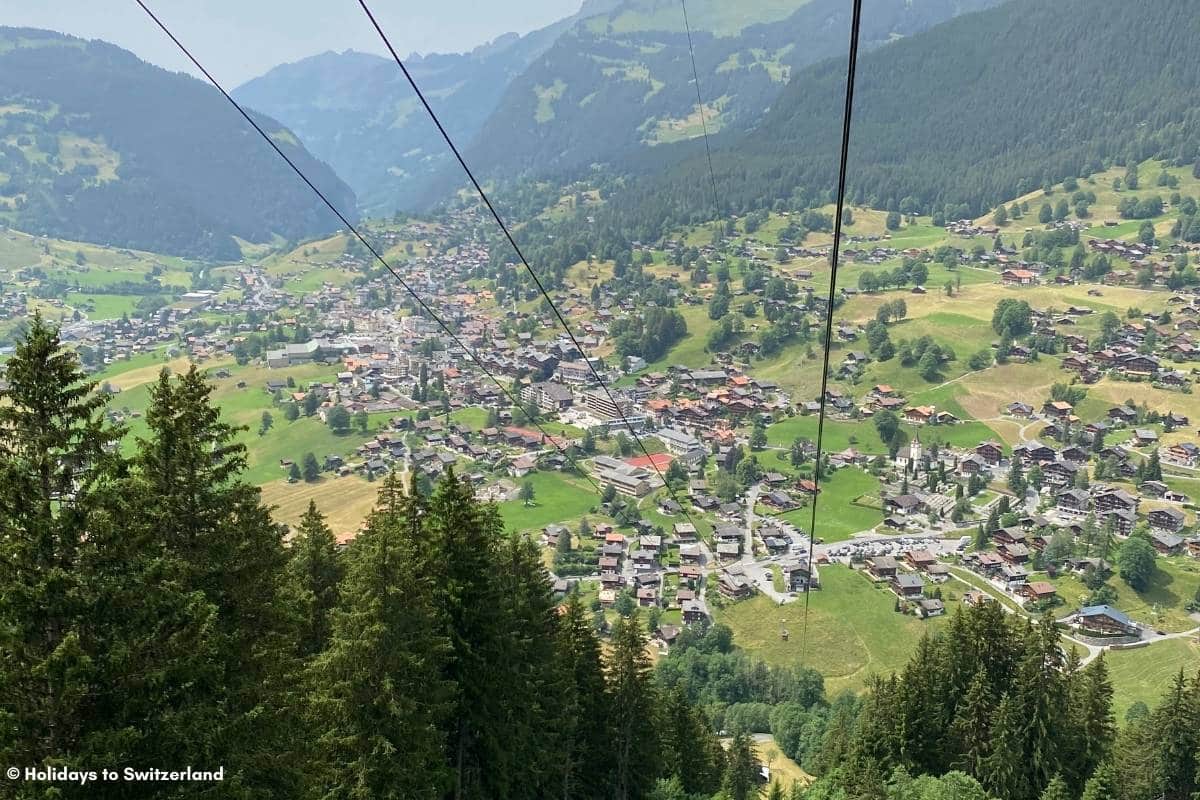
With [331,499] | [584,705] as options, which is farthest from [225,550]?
[331,499]

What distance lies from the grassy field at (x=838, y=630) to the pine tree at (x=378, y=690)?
37.3 m

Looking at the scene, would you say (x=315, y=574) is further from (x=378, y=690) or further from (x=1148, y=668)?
(x=1148, y=668)

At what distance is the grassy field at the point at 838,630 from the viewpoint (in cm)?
4616

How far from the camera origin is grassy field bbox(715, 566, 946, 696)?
151ft

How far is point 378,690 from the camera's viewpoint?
1139 centimetres

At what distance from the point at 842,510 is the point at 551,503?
24.7 metres

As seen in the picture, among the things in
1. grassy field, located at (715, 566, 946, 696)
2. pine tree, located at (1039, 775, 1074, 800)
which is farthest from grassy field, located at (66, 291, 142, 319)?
pine tree, located at (1039, 775, 1074, 800)

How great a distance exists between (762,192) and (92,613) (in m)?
182

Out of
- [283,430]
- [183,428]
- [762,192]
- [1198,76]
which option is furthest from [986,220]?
[183,428]

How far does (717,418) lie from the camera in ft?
300

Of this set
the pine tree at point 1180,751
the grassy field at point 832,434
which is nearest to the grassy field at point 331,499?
the grassy field at point 832,434

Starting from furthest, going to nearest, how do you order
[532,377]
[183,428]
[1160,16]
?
[1160,16]
[532,377]
[183,428]

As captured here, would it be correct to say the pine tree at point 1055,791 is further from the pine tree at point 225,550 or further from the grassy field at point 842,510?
the grassy field at point 842,510

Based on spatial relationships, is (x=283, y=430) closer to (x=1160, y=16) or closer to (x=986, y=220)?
(x=986, y=220)
